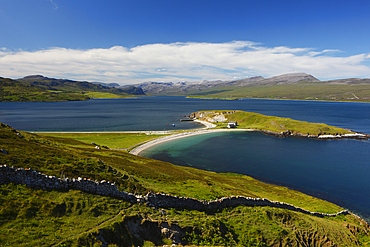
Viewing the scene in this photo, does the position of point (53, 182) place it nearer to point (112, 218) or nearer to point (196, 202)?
point (112, 218)

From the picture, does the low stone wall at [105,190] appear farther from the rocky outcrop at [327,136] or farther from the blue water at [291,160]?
the rocky outcrop at [327,136]

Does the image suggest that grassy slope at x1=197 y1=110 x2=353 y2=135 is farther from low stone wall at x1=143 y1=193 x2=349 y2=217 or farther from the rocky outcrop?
low stone wall at x1=143 y1=193 x2=349 y2=217

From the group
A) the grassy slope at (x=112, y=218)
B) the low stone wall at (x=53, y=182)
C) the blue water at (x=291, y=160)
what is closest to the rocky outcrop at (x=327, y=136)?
the blue water at (x=291, y=160)

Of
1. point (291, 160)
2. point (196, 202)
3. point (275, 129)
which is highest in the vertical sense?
point (196, 202)

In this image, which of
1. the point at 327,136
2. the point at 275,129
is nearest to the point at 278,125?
the point at 275,129

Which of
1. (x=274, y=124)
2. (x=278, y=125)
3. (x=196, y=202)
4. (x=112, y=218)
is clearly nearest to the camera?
(x=112, y=218)

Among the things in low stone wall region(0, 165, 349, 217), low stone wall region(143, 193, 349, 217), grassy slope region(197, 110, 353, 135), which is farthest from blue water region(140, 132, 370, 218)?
low stone wall region(0, 165, 349, 217)

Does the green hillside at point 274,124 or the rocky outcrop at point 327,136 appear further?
the green hillside at point 274,124

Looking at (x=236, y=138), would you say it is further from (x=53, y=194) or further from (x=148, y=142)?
(x=53, y=194)

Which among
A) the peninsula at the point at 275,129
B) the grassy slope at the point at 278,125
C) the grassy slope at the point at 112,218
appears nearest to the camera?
the grassy slope at the point at 112,218
